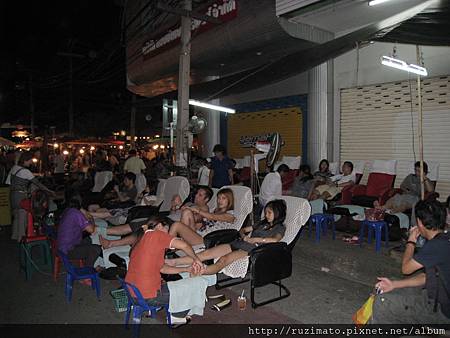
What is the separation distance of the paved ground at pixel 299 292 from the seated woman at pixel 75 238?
0.51m

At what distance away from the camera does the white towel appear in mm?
3553

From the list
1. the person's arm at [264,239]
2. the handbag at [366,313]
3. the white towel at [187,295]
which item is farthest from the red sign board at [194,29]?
the handbag at [366,313]

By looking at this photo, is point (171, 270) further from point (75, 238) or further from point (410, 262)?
point (410, 262)

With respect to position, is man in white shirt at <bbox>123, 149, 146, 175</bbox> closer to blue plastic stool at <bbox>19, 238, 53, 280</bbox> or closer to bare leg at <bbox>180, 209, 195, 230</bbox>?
blue plastic stool at <bbox>19, 238, 53, 280</bbox>

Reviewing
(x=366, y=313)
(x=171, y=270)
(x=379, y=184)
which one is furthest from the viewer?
(x=379, y=184)

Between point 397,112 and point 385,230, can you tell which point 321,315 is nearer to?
point 385,230

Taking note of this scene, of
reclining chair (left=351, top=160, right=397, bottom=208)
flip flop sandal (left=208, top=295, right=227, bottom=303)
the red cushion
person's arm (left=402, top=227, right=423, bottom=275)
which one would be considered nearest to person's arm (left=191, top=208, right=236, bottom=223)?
flip flop sandal (left=208, top=295, right=227, bottom=303)

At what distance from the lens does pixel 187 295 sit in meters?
3.62

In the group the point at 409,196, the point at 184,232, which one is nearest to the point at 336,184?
the point at 409,196

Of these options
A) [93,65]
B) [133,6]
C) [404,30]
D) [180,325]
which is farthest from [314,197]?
[93,65]

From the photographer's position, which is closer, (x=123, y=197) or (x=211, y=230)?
(x=211, y=230)

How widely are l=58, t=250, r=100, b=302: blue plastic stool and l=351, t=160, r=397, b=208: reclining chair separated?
17.3ft

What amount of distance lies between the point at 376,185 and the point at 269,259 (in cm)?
458

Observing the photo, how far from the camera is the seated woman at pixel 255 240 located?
15.2 feet
